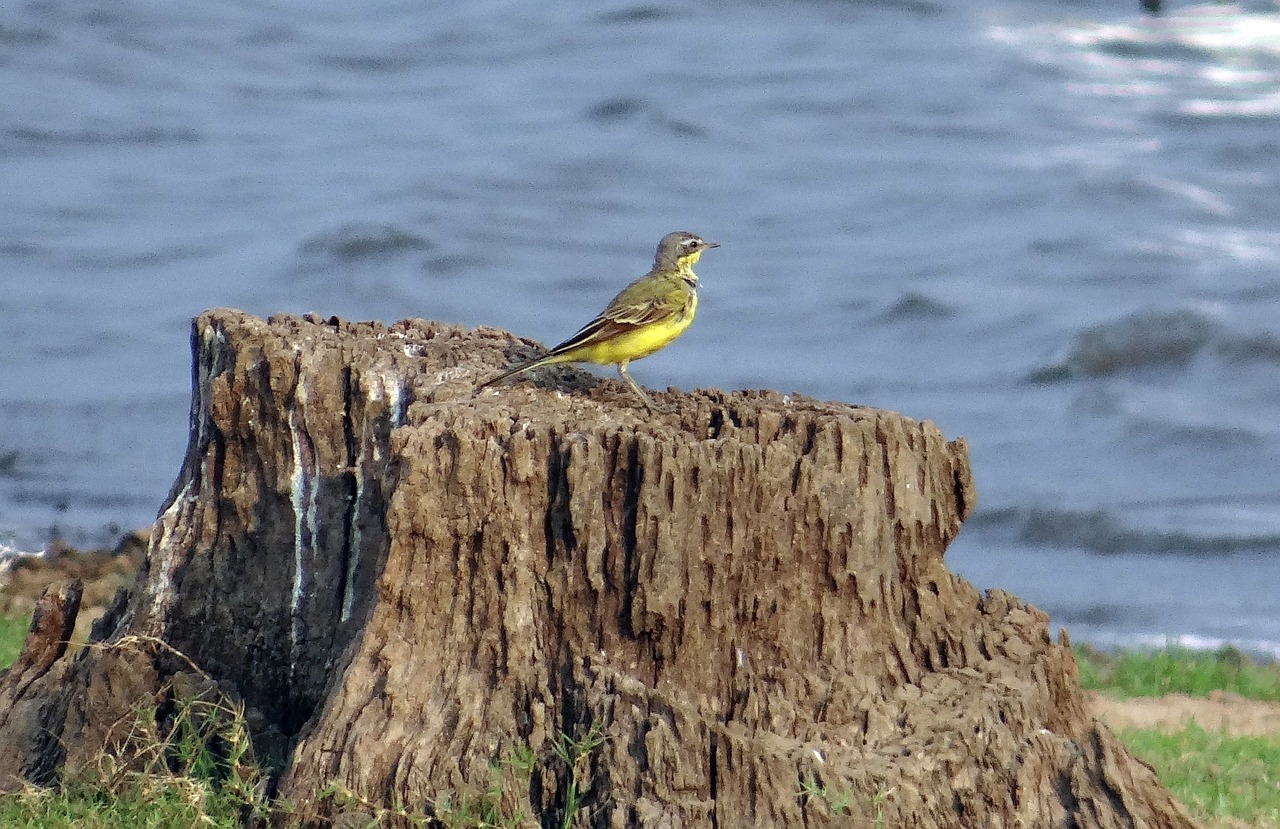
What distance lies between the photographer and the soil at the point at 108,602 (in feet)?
29.2

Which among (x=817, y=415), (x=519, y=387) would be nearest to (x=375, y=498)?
(x=519, y=387)

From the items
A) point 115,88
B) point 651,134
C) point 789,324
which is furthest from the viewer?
point 115,88

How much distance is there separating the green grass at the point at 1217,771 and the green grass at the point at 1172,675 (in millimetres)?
898

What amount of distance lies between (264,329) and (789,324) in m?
13.2

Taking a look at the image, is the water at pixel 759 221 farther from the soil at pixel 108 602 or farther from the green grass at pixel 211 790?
the green grass at pixel 211 790

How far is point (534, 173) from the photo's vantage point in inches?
951

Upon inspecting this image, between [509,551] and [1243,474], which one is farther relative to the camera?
[1243,474]

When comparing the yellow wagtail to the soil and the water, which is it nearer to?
the soil

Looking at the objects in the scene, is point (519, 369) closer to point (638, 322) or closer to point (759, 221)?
point (638, 322)

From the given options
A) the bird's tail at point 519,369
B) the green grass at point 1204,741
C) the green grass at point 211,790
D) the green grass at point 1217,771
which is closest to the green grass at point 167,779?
the green grass at point 211,790

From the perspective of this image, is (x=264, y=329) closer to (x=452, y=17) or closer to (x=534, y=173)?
(x=534, y=173)

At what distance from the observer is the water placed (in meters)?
14.9

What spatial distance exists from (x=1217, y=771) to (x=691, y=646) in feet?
10.7

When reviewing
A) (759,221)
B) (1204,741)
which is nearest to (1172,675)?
(1204,741)
